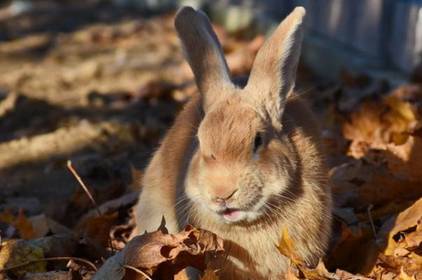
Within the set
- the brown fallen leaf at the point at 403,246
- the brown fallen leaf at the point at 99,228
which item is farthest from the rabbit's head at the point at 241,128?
the brown fallen leaf at the point at 99,228

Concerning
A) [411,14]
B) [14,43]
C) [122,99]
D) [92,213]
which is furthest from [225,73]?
[14,43]

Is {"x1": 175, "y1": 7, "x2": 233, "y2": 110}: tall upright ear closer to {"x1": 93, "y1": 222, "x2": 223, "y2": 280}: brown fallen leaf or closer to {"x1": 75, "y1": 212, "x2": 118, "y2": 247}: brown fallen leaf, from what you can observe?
{"x1": 93, "y1": 222, "x2": 223, "y2": 280}: brown fallen leaf

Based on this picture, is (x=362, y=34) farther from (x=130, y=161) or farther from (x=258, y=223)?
(x=258, y=223)

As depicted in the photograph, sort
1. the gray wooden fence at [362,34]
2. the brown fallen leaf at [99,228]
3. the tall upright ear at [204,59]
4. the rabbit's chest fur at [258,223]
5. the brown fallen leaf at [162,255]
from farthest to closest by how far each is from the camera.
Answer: the gray wooden fence at [362,34] < the brown fallen leaf at [99,228] < the tall upright ear at [204,59] < the rabbit's chest fur at [258,223] < the brown fallen leaf at [162,255]

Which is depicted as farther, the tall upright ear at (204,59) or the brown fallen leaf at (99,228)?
the brown fallen leaf at (99,228)

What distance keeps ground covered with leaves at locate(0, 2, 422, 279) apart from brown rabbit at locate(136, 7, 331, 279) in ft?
0.36

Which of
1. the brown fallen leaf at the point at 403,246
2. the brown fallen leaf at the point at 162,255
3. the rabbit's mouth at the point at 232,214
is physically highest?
the rabbit's mouth at the point at 232,214

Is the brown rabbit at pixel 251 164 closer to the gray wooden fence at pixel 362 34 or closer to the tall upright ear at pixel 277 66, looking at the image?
the tall upright ear at pixel 277 66

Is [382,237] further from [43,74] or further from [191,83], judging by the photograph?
[43,74]

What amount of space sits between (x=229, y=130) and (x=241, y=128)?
0.17 feet

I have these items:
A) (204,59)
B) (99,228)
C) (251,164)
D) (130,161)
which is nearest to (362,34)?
(130,161)

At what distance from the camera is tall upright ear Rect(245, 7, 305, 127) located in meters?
3.46

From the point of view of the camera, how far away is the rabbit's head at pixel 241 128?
3137 mm

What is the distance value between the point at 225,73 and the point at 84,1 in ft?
33.2
